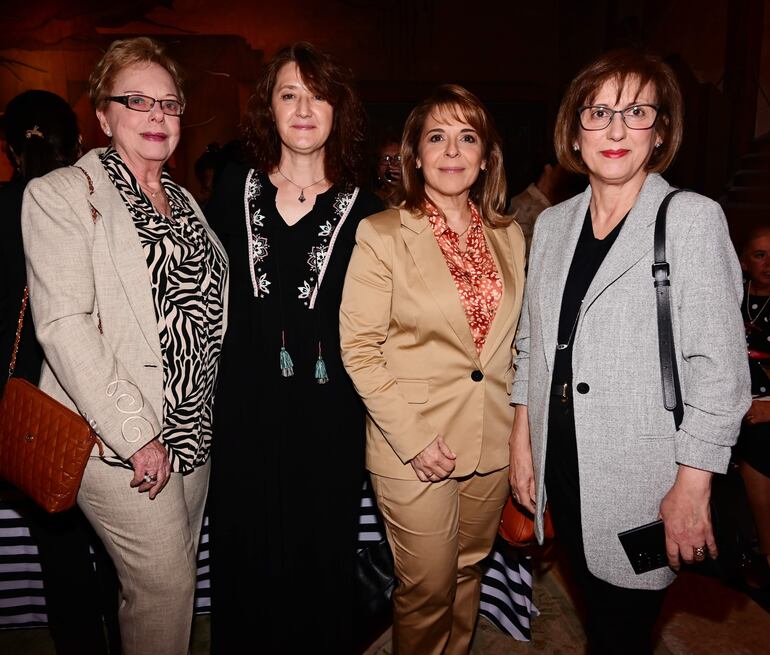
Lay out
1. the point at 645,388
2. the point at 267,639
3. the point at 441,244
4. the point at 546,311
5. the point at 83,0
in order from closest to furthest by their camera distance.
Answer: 1. the point at 645,388
2. the point at 546,311
3. the point at 441,244
4. the point at 267,639
5. the point at 83,0

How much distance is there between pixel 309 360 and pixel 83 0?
776 centimetres

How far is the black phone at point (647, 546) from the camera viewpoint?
1.54 metres

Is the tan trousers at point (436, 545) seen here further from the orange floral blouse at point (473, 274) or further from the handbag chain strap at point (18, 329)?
the handbag chain strap at point (18, 329)

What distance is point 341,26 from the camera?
26.6 feet

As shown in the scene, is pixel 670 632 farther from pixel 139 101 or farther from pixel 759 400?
pixel 139 101

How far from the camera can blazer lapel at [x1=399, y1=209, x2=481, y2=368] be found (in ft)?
6.27

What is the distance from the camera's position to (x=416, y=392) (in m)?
1.94

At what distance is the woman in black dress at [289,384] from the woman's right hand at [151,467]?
0.38 m

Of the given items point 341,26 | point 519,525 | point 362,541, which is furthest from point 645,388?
point 341,26

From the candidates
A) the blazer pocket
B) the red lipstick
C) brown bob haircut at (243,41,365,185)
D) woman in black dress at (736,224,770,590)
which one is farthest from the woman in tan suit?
woman in black dress at (736,224,770,590)

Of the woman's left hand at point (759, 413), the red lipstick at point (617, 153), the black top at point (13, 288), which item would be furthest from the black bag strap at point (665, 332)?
the woman's left hand at point (759, 413)

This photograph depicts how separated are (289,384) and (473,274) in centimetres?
71

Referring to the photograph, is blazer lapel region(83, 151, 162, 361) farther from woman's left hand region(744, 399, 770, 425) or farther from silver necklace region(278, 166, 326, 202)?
woman's left hand region(744, 399, 770, 425)

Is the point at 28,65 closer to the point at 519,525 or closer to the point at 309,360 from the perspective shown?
the point at 309,360
